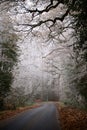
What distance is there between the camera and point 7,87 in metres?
21.4

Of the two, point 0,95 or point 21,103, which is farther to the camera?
point 21,103

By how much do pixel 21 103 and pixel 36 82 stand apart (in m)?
21.8

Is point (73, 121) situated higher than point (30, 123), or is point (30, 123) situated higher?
point (73, 121)

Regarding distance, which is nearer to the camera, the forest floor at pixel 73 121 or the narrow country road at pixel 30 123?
the forest floor at pixel 73 121

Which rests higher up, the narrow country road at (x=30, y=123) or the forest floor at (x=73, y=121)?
the forest floor at (x=73, y=121)

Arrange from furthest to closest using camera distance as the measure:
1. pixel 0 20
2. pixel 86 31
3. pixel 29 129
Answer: pixel 0 20 < pixel 29 129 < pixel 86 31

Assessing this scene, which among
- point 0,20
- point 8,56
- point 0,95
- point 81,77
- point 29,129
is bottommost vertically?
point 29,129

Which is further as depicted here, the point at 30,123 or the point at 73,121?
Result: the point at 73,121

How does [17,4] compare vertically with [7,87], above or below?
above

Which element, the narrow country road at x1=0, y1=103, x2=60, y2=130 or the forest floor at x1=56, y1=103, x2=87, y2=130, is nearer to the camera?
the forest floor at x1=56, y1=103, x2=87, y2=130

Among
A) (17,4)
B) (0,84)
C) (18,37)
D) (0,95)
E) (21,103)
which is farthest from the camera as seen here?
(21,103)

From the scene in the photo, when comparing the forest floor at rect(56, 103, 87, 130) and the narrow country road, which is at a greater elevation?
the forest floor at rect(56, 103, 87, 130)

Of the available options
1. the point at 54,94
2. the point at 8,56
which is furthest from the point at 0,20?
the point at 54,94

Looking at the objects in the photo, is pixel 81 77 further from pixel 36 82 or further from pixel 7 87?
pixel 36 82
